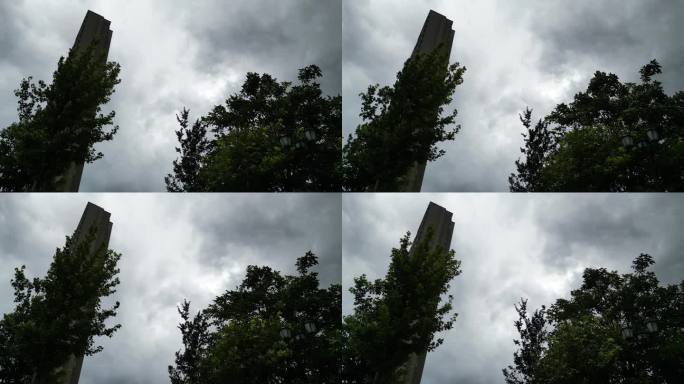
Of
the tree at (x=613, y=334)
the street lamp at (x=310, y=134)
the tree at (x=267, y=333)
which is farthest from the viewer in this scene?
the street lamp at (x=310, y=134)

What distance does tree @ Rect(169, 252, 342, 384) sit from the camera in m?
11.9

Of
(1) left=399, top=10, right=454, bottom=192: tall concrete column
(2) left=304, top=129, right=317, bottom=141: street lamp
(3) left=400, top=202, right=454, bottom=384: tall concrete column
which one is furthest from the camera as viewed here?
(2) left=304, top=129, right=317, bottom=141: street lamp

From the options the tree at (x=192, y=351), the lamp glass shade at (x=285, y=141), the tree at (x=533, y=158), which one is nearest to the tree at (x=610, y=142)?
the tree at (x=533, y=158)

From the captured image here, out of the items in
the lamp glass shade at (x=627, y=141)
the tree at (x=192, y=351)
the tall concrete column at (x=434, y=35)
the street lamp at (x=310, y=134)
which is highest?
the tall concrete column at (x=434, y=35)

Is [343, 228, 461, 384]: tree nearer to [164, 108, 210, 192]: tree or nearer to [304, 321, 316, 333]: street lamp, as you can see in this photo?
[304, 321, 316, 333]: street lamp

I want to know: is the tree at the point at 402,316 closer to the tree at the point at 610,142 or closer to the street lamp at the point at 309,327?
the street lamp at the point at 309,327

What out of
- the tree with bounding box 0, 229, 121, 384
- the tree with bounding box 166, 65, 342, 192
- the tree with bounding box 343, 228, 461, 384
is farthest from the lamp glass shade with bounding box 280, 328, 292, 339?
the tree with bounding box 0, 229, 121, 384

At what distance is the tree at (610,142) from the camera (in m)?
12.4

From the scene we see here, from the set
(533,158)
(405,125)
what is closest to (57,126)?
(405,125)

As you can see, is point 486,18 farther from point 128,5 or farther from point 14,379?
point 14,379

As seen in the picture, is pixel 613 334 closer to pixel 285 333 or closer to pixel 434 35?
pixel 285 333

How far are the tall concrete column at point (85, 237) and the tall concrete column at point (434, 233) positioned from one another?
5482 millimetres

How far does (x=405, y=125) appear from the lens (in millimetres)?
12016

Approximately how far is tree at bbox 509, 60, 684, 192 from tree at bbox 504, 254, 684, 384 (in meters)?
1.58
